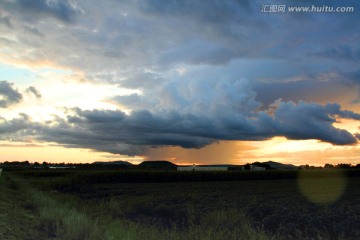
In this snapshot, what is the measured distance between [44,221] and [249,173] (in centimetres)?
6183

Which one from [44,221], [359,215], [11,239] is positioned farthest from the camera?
[359,215]

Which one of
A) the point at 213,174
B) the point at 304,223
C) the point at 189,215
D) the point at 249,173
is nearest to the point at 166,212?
the point at 189,215

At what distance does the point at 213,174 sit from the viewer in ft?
240

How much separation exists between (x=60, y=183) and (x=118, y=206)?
1185 inches

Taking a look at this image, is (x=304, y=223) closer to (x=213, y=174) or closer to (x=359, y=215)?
(x=359, y=215)

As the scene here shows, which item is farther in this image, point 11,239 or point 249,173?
point 249,173

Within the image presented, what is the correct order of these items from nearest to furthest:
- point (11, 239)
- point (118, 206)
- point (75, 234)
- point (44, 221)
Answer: point (11, 239) → point (75, 234) → point (44, 221) → point (118, 206)

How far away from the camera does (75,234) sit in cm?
1502

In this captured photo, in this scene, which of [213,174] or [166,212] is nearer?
[166,212]

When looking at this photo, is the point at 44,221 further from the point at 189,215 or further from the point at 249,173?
the point at 249,173

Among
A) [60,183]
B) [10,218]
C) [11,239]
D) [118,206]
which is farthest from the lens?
[60,183]

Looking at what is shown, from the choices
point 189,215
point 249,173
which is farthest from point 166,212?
point 249,173

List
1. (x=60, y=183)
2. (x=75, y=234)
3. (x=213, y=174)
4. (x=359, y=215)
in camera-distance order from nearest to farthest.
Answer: (x=75, y=234) < (x=359, y=215) < (x=60, y=183) < (x=213, y=174)

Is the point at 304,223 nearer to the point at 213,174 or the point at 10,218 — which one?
the point at 10,218
